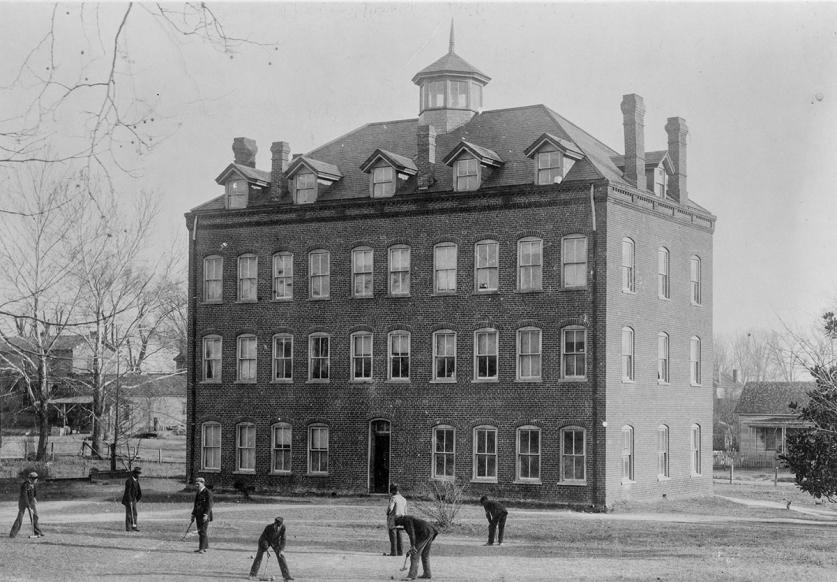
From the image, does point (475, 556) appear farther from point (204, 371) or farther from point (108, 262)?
point (108, 262)

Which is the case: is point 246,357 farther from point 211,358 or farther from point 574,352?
point 574,352

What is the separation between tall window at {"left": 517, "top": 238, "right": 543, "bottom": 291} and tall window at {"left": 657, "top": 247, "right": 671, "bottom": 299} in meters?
4.66

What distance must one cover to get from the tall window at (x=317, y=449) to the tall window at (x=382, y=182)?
27.8 feet

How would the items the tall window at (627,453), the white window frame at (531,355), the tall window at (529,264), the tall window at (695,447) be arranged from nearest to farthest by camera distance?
1. the tall window at (627,453)
2. the white window frame at (531,355)
3. the tall window at (529,264)
4. the tall window at (695,447)

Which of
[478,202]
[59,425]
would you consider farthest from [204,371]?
[59,425]

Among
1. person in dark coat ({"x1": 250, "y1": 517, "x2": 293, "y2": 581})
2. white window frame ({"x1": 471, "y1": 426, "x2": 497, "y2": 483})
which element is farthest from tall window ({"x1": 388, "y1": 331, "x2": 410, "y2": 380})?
person in dark coat ({"x1": 250, "y1": 517, "x2": 293, "y2": 581})

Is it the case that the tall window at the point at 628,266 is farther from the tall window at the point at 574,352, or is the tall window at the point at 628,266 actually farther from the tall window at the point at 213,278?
the tall window at the point at 213,278

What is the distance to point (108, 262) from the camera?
2128 inches

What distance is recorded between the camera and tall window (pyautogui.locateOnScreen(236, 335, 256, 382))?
40.1m

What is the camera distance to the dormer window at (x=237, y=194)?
40.4m

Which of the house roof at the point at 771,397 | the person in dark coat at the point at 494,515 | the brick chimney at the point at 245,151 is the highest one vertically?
the brick chimney at the point at 245,151

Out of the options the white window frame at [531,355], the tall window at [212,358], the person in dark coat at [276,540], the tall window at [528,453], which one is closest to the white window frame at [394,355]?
the white window frame at [531,355]

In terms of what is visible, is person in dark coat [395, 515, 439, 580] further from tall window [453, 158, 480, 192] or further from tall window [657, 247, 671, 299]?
tall window [657, 247, 671, 299]

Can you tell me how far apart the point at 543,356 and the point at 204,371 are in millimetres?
13403
